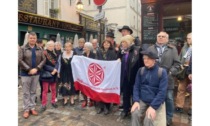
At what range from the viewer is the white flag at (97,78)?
4.84 m

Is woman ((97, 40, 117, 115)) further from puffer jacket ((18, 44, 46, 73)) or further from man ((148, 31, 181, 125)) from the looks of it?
puffer jacket ((18, 44, 46, 73))

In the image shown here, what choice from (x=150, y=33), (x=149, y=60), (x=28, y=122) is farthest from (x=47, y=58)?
(x=150, y=33)

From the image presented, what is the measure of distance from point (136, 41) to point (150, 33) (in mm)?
2670

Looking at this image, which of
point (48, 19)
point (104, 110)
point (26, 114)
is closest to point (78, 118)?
point (104, 110)

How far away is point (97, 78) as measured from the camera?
509 cm

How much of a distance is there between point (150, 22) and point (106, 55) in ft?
9.21

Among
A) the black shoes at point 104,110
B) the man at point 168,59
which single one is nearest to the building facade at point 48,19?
the black shoes at point 104,110

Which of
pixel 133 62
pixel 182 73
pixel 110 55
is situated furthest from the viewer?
pixel 110 55

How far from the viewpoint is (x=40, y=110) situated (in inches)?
212

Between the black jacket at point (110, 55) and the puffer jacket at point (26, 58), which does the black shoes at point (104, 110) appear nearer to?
the black jacket at point (110, 55)

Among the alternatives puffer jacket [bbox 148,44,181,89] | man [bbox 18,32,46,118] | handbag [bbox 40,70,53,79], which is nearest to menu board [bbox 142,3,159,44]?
puffer jacket [bbox 148,44,181,89]

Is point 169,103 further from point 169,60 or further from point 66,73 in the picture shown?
point 66,73

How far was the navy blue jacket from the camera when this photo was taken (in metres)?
3.30

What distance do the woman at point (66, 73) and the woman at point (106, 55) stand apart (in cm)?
100
